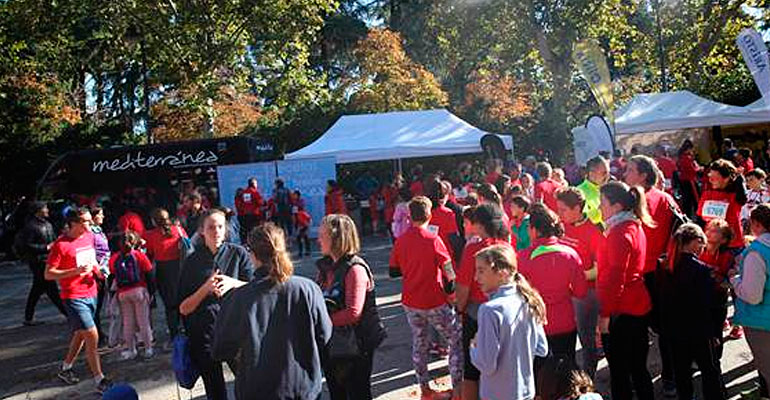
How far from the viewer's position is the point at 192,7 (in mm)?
18672

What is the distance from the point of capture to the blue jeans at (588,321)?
4.22 metres

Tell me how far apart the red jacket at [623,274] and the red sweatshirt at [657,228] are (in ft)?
2.22

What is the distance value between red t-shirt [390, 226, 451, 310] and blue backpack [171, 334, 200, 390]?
1604mm

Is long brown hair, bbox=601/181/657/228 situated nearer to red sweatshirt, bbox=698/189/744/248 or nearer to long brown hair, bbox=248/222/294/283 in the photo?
red sweatshirt, bbox=698/189/744/248

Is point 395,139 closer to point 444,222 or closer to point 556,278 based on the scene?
point 444,222

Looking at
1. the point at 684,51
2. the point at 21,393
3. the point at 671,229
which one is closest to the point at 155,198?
the point at 21,393

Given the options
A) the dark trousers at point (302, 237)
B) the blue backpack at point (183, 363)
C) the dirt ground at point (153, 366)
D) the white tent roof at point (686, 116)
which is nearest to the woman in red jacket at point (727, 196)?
the dirt ground at point (153, 366)

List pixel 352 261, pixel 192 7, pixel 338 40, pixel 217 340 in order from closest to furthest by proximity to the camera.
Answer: pixel 217 340, pixel 352 261, pixel 192 7, pixel 338 40

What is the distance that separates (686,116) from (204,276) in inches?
563

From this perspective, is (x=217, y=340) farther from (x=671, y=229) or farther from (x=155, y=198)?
(x=155, y=198)

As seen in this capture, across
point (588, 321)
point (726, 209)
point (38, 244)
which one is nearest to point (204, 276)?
point (588, 321)

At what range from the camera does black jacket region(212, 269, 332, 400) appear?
2.86 m

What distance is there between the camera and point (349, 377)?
12.3 feet

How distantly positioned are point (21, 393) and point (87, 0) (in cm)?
1512
